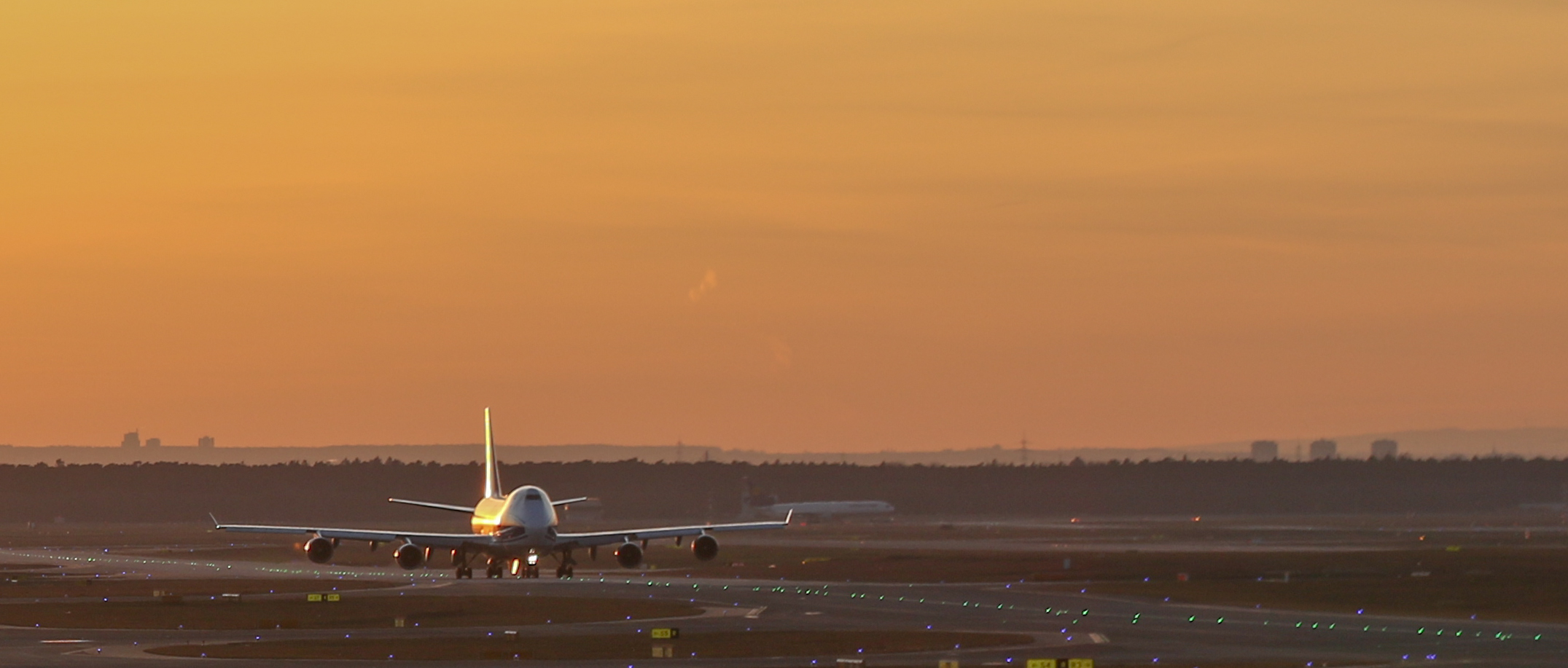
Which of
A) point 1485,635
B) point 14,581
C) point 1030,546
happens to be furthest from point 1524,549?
point 14,581

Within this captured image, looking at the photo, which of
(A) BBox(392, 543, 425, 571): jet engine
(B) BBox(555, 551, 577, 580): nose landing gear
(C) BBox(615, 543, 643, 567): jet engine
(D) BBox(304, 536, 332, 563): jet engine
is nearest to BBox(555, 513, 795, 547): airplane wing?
(C) BBox(615, 543, 643, 567): jet engine

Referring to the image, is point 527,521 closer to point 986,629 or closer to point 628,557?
point 628,557

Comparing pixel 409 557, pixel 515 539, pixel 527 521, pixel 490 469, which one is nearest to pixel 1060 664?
pixel 527 521

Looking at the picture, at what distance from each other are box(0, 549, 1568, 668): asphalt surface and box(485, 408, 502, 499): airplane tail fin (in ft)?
41.7

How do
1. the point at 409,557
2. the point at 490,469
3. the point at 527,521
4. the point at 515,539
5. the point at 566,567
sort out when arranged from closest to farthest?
1. the point at 527,521
2. the point at 515,539
3. the point at 409,557
4. the point at 566,567
5. the point at 490,469

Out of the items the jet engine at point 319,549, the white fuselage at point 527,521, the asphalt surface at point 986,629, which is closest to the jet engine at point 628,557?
the asphalt surface at point 986,629

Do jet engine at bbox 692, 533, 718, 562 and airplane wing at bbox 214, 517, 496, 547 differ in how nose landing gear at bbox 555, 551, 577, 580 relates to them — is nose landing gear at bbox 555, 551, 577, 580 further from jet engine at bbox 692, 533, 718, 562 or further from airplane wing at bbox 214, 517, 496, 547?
jet engine at bbox 692, 533, 718, 562

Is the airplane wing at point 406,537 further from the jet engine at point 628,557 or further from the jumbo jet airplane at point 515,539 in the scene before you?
the jet engine at point 628,557

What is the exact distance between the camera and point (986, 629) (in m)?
59.9

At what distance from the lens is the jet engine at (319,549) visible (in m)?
84.6

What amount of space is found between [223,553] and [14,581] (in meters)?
44.4

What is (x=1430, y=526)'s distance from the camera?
182750 millimetres

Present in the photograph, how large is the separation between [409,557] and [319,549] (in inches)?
147

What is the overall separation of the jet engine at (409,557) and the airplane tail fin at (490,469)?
45.1ft
